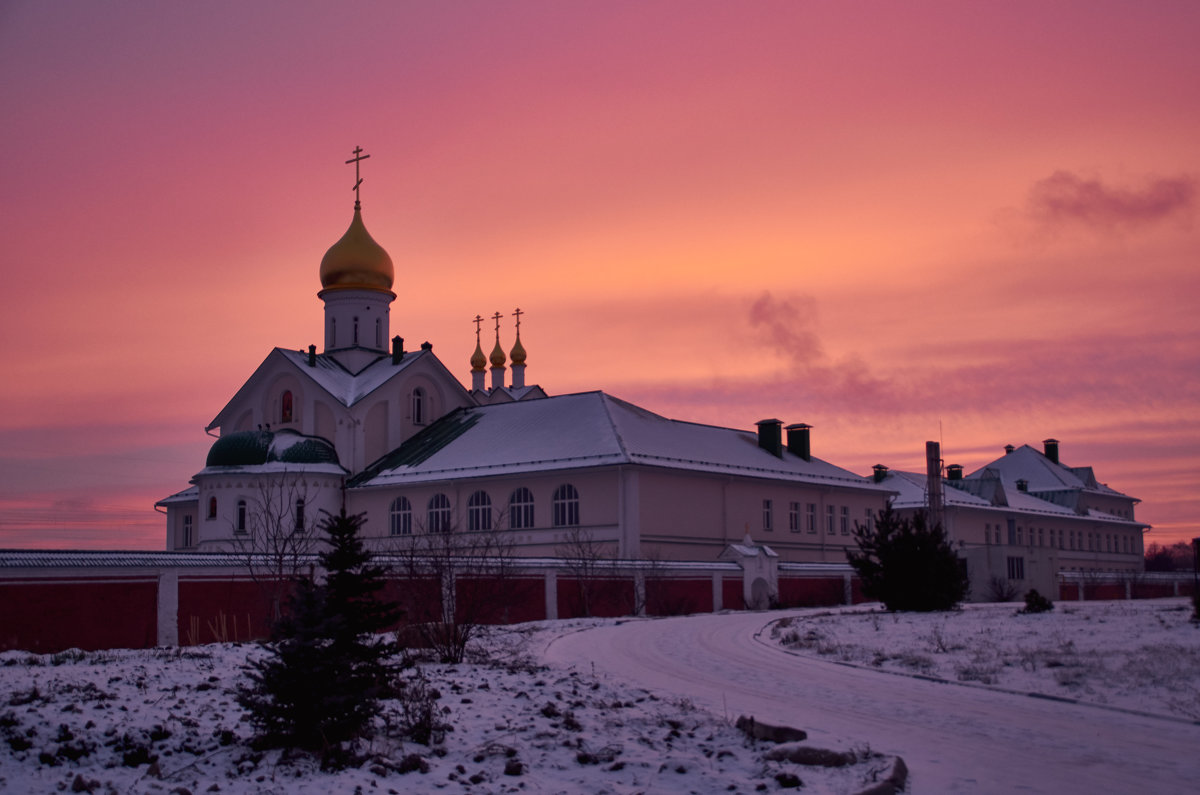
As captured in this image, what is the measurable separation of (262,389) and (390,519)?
37.7 feet

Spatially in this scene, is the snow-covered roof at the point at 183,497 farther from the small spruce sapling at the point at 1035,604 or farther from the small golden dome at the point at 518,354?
the small spruce sapling at the point at 1035,604

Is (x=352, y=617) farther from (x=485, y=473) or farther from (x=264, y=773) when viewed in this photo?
(x=485, y=473)

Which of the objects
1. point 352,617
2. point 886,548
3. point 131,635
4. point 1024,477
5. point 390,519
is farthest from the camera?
point 1024,477

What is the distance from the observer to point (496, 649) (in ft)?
A: 65.1

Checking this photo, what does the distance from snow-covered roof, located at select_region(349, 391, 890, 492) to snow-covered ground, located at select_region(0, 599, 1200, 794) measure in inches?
967

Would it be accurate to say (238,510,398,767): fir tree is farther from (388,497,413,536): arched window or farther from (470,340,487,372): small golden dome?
(470,340,487,372): small golden dome

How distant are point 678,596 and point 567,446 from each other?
1074 centimetres

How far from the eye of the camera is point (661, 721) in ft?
38.8

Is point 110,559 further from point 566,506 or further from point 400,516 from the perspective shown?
point 400,516

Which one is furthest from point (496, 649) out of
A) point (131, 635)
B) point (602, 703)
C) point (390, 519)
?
point (390, 519)

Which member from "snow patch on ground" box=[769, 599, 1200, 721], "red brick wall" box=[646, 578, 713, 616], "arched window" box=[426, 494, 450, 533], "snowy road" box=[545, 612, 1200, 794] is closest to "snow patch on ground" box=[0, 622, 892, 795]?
"snowy road" box=[545, 612, 1200, 794]

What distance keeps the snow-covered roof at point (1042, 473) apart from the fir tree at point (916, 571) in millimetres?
53523

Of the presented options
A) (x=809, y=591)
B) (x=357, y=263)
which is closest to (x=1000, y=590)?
(x=809, y=591)

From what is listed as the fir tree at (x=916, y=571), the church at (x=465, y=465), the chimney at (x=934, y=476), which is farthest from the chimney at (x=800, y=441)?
the fir tree at (x=916, y=571)
